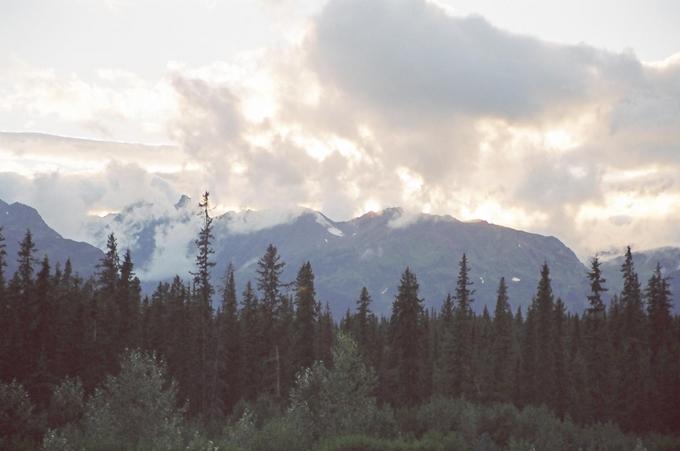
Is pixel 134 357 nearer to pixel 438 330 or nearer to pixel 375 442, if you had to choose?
pixel 375 442

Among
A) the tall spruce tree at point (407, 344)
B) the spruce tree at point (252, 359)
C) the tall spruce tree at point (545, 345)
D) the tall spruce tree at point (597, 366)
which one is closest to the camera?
the tall spruce tree at point (597, 366)

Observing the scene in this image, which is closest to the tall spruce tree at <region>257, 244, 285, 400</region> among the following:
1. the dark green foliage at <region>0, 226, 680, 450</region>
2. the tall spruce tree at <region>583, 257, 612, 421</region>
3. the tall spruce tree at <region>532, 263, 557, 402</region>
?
the dark green foliage at <region>0, 226, 680, 450</region>

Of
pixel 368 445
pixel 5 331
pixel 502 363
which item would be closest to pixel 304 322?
pixel 502 363

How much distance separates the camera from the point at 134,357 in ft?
135

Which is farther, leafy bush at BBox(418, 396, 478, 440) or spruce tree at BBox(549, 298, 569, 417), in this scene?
spruce tree at BBox(549, 298, 569, 417)

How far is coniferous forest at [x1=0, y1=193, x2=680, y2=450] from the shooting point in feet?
128

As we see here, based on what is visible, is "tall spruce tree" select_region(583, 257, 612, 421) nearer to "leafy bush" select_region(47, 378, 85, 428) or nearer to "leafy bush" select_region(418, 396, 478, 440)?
"leafy bush" select_region(418, 396, 478, 440)

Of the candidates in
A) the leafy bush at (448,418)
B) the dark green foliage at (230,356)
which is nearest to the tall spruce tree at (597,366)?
the leafy bush at (448,418)

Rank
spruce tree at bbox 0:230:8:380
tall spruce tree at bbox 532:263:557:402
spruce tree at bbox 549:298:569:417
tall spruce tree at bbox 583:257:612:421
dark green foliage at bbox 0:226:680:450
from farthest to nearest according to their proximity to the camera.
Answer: tall spruce tree at bbox 532:263:557:402, spruce tree at bbox 549:298:569:417, tall spruce tree at bbox 583:257:612:421, spruce tree at bbox 0:230:8:380, dark green foliage at bbox 0:226:680:450

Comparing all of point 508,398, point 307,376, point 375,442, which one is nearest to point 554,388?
point 508,398

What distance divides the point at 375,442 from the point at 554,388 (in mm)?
55427

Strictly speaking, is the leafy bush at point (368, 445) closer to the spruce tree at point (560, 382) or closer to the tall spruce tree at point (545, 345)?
the spruce tree at point (560, 382)

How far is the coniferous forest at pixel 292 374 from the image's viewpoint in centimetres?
3909

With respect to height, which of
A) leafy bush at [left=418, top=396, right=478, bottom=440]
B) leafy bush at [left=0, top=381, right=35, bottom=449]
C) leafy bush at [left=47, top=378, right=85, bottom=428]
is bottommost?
leafy bush at [left=418, top=396, right=478, bottom=440]
